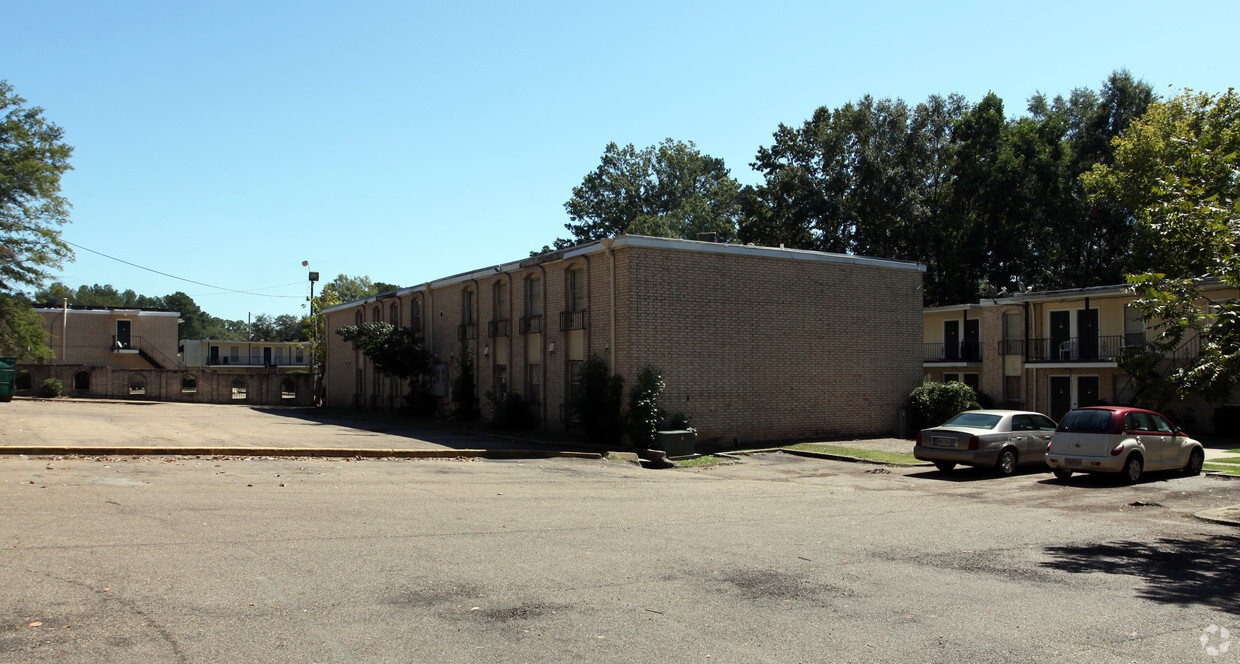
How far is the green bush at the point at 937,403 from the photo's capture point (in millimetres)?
26516

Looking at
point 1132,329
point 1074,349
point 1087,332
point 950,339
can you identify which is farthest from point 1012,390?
point 1132,329

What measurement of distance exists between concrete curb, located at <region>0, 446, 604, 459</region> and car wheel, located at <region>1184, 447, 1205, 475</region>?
12915 mm

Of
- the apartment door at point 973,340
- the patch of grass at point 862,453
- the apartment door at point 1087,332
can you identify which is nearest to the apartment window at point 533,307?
the patch of grass at point 862,453

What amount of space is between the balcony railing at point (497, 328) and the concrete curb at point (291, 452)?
8.02m

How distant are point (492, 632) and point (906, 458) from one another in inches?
680

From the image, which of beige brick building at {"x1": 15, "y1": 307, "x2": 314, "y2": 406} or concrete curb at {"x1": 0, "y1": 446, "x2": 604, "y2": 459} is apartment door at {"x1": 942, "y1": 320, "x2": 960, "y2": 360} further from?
beige brick building at {"x1": 15, "y1": 307, "x2": 314, "y2": 406}

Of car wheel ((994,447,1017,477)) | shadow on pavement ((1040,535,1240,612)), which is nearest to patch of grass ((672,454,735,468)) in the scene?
car wheel ((994,447,1017,477))

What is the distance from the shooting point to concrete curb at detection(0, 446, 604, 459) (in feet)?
54.4

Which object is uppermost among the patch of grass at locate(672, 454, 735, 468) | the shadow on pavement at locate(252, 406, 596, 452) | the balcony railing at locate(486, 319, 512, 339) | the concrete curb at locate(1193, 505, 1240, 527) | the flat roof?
the flat roof

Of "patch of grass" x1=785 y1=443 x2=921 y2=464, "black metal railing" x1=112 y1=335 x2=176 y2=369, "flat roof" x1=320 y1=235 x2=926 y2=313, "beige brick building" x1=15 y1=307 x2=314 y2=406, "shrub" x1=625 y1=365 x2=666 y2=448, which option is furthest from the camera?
"black metal railing" x1=112 y1=335 x2=176 y2=369

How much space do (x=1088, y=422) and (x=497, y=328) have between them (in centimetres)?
1822

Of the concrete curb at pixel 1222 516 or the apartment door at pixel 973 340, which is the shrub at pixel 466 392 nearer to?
the concrete curb at pixel 1222 516

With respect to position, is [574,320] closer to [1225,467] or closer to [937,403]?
[937,403]

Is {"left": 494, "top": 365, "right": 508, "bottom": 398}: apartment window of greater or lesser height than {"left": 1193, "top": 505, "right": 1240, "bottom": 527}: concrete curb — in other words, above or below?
above
